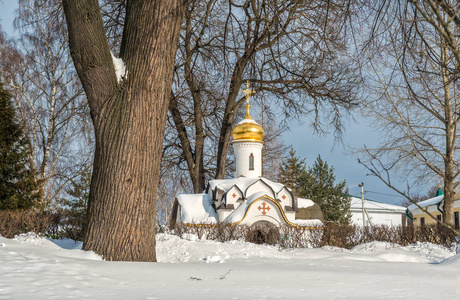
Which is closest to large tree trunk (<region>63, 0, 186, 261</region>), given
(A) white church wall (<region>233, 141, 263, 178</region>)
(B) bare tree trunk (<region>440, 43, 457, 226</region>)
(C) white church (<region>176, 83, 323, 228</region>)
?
(B) bare tree trunk (<region>440, 43, 457, 226</region>)

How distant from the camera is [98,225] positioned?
15.0 feet

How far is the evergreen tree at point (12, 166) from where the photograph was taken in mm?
11547

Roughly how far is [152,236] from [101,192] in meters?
0.77

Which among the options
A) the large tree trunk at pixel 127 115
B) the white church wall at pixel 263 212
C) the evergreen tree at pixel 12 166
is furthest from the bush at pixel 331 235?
the large tree trunk at pixel 127 115

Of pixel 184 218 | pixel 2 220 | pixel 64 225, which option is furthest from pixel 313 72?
pixel 2 220

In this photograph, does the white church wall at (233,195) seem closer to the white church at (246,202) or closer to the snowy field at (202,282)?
the white church at (246,202)

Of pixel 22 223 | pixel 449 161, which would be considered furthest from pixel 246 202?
pixel 22 223

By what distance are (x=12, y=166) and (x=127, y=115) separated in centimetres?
880

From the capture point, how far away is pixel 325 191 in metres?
34.2

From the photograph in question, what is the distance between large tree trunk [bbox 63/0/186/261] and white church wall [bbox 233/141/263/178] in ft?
45.6

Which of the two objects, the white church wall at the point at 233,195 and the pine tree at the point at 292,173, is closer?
the white church wall at the point at 233,195

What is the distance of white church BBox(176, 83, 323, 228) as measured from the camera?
1655 centimetres

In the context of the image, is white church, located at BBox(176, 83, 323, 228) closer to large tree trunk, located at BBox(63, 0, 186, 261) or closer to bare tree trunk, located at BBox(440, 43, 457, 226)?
bare tree trunk, located at BBox(440, 43, 457, 226)

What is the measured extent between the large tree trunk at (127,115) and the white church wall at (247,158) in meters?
13.9
